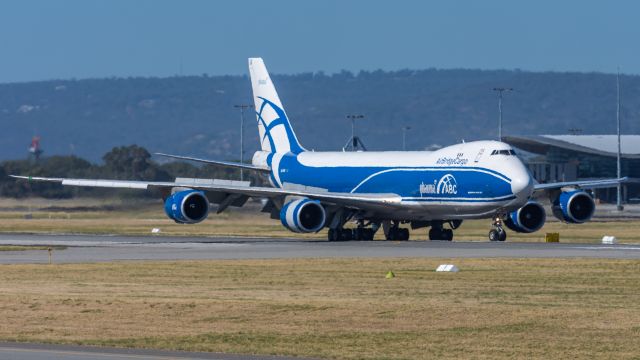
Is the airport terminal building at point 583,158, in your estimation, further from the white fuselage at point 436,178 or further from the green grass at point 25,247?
the green grass at point 25,247

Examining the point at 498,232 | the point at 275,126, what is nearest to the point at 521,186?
the point at 498,232

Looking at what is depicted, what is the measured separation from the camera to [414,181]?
6388 cm

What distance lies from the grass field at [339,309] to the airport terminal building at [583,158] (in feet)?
349

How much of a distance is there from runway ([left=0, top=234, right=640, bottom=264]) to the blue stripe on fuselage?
213 cm

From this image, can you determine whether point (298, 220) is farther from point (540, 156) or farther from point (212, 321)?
point (540, 156)

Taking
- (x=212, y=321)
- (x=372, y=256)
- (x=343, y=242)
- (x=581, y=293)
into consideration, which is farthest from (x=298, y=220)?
(x=212, y=321)

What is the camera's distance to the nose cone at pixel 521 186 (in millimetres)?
59938

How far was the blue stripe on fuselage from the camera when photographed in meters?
60.6

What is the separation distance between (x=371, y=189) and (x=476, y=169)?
619 cm

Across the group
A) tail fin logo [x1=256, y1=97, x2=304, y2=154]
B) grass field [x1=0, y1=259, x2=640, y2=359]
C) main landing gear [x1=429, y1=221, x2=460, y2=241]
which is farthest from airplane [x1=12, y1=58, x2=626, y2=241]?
grass field [x1=0, y1=259, x2=640, y2=359]

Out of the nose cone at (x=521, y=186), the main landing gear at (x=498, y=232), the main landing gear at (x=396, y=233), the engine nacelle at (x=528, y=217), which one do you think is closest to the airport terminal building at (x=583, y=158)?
the main landing gear at (x=396, y=233)

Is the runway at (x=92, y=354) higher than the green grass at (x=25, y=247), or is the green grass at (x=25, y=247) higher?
the green grass at (x=25, y=247)

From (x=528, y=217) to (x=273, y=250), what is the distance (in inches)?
544

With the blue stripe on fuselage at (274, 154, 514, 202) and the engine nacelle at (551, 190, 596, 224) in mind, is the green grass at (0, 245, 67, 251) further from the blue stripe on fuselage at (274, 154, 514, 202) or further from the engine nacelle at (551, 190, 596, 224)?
the engine nacelle at (551, 190, 596, 224)
